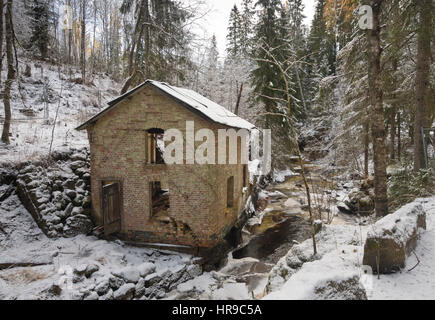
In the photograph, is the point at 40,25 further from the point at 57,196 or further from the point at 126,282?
the point at 126,282

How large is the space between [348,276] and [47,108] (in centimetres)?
1918

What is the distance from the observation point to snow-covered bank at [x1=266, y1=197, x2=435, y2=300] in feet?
9.88

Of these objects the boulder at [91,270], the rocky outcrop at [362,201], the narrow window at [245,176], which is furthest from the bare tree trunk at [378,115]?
the boulder at [91,270]

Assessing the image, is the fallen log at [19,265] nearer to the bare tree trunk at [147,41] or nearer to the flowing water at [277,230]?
the flowing water at [277,230]

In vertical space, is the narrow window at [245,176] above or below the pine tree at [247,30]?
below

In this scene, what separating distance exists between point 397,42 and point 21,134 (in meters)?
17.0

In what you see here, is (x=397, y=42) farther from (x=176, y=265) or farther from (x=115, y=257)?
(x=115, y=257)

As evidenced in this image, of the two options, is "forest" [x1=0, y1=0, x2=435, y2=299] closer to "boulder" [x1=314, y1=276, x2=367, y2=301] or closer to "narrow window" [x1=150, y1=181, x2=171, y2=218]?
"boulder" [x1=314, y1=276, x2=367, y2=301]

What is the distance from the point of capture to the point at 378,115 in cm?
687

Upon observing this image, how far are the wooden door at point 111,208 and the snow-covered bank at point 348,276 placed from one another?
650 centimetres

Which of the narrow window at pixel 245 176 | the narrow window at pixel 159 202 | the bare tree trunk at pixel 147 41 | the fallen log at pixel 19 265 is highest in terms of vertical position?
the bare tree trunk at pixel 147 41

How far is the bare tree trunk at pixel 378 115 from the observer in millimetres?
6754

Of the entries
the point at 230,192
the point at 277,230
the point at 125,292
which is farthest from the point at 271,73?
the point at 125,292
